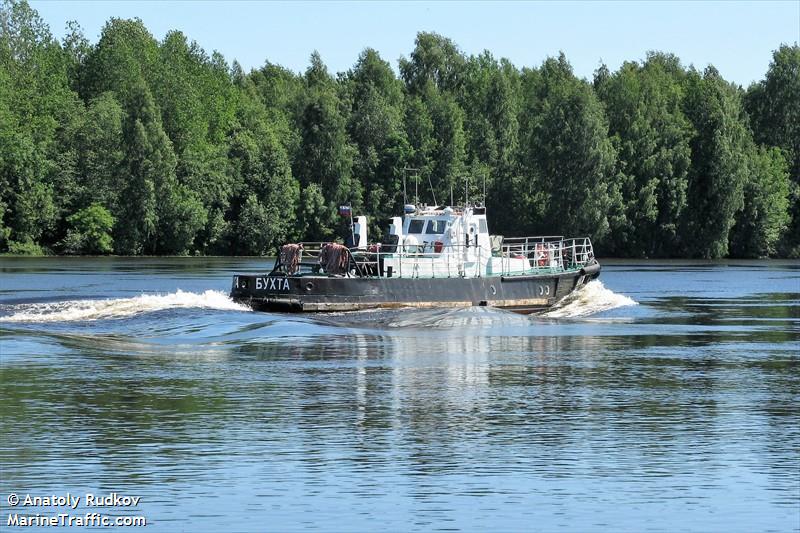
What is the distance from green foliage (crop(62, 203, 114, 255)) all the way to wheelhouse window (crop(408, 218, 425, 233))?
224 feet

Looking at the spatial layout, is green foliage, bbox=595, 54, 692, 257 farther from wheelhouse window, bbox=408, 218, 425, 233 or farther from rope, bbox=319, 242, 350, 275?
rope, bbox=319, 242, 350, 275

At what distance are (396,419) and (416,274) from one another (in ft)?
92.2

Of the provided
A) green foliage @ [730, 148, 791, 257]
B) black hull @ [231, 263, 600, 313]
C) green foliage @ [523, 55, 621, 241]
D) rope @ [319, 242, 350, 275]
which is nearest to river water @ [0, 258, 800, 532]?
black hull @ [231, 263, 600, 313]

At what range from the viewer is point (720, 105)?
436ft

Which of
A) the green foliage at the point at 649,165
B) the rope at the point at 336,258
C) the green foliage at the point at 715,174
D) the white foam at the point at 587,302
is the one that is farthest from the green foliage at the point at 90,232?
the rope at the point at 336,258

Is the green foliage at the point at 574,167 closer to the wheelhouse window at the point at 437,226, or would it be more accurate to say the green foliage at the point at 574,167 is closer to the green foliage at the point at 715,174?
the green foliage at the point at 715,174

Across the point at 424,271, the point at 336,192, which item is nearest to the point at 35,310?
the point at 424,271

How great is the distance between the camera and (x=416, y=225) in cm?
5762

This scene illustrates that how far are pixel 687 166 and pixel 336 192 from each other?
114ft

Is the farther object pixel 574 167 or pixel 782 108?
pixel 782 108

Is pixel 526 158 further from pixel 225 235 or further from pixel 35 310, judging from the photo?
pixel 35 310

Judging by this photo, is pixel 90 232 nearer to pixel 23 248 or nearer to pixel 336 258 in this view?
pixel 23 248

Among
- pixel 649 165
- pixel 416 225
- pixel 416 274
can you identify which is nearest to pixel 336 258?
pixel 416 274

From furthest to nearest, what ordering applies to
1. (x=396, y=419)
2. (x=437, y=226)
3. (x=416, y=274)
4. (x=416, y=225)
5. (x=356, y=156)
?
Result: (x=356, y=156)
(x=416, y=225)
(x=437, y=226)
(x=416, y=274)
(x=396, y=419)
